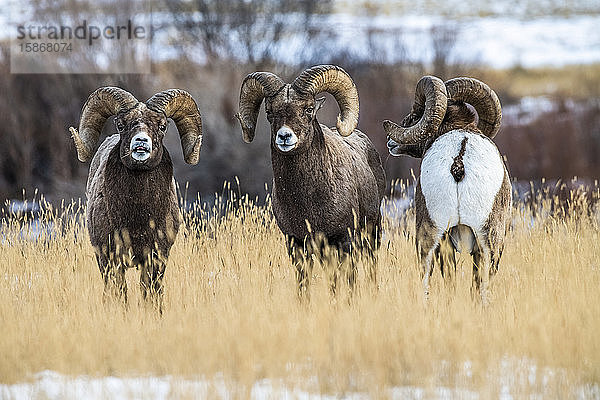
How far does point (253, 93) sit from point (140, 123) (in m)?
1.23

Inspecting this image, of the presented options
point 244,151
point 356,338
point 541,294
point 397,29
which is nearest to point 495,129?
point 541,294

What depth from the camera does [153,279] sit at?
25.0 feet

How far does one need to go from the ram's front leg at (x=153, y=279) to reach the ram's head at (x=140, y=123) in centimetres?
89

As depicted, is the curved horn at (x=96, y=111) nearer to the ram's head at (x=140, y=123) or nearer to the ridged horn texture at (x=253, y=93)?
the ram's head at (x=140, y=123)

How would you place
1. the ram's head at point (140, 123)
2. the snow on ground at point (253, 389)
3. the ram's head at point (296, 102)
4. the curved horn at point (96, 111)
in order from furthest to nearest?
the curved horn at point (96, 111) < the ram's head at point (296, 102) < the ram's head at point (140, 123) < the snow on ground at point (253, 389)

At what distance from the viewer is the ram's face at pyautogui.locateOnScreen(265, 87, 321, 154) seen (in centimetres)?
726

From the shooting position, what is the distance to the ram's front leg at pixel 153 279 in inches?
298

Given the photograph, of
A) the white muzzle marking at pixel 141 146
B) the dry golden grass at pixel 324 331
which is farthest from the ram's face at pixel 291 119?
the dry golden grass at pixel 324 331

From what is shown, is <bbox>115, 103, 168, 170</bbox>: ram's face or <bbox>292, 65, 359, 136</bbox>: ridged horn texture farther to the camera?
<bbox>292, 65, 359, 136</bbox>: ridged horn texture

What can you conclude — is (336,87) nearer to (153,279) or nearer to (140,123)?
(140,123)

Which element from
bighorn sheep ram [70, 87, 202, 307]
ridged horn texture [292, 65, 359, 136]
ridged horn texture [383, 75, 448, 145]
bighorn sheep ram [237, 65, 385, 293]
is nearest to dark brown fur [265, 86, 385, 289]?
bighorn sheep ram [237, 65, 385, 293]

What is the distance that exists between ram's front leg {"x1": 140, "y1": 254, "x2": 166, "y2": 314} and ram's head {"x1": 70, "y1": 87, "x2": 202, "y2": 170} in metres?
0.89

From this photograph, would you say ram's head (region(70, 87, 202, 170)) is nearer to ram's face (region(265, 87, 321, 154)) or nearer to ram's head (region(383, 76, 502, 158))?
ram's face (region(265, 87, 321, 154))

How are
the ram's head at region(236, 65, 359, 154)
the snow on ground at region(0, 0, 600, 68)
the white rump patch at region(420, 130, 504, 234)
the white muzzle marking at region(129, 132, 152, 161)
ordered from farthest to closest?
the snow on ground at region(0, 0, 600, 68)
the ram's head at region(236, 65, 359, 154)
the white muzzle marking at region(129, 132, 152, 161)
the white rump patch at region(420, 130, 504, 234)
